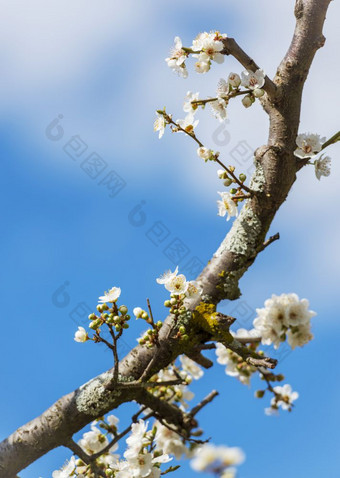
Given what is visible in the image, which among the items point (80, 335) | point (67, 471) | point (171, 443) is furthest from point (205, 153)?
point (171, 443)

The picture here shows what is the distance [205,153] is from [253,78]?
2.01ft

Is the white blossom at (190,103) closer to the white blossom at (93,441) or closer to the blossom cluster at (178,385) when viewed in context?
the blossom cluster at (178,385)

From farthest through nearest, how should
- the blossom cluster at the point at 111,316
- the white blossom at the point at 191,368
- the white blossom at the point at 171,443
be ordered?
the white blossom at the point at 191,368, the white blossom at the point at 171,443, the blossom cluster at the point at 111,316

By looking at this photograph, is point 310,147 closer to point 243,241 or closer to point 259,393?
point 243,241

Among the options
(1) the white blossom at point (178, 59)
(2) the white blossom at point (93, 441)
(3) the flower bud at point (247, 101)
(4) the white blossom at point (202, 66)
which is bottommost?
(2) the white blossom at point (93, 441)

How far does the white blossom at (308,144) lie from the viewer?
3465 millimetres

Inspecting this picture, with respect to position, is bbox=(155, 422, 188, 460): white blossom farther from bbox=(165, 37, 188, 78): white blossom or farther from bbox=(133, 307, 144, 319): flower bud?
bbox=(165, 37, 188, 78): white blossom

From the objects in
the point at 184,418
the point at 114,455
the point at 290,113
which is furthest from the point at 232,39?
the point at 114,455

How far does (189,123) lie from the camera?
350 centimetres

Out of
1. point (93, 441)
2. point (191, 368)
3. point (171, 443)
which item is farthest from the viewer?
point (191, 368)

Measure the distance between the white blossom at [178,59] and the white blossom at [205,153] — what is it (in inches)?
21.8

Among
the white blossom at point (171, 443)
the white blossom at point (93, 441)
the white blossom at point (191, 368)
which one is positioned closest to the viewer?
the white blossom at point (93, 441)

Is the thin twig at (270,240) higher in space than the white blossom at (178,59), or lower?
lower

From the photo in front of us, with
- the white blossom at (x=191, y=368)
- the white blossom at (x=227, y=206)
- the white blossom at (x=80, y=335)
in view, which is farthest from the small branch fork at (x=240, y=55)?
the white blossom at (x=191, y=368)
